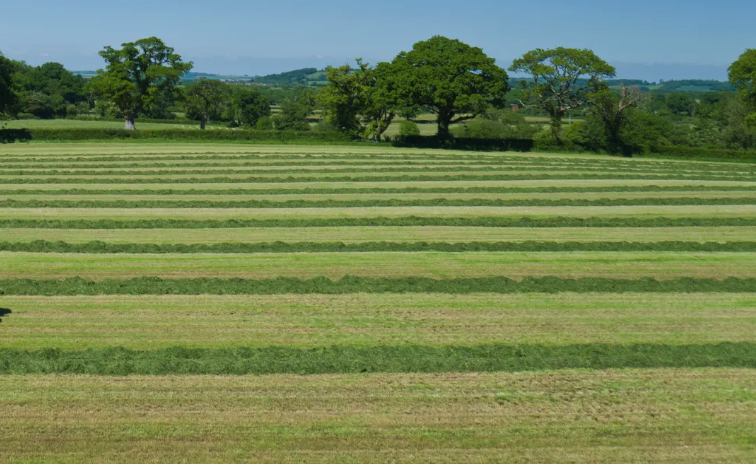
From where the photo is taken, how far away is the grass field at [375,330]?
480 inches

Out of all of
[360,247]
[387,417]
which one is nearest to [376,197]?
[360,247]

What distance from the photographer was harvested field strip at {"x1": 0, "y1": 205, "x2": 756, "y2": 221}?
104ft

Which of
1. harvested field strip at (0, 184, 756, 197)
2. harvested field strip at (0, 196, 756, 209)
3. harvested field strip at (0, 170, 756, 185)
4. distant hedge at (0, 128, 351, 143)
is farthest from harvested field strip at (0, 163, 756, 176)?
distant hedge at (0, 128, 351, 143)

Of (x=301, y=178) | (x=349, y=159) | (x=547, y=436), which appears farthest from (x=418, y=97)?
(x=547, y=436)

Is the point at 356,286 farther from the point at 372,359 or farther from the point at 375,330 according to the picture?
the point at 372,359

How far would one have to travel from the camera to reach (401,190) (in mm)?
40719

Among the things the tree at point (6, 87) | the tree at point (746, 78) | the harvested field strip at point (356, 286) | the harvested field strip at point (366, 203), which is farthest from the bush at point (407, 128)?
the harvested field strip at point (356, 286)

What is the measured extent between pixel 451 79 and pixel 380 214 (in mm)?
38943

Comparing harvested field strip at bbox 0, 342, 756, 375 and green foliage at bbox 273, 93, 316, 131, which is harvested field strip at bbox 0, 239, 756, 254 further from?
green foliage at bbox 273, 93, 316, 131

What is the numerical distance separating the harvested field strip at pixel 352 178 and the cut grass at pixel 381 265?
19.1 m

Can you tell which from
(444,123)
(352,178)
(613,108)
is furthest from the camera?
(444,123)

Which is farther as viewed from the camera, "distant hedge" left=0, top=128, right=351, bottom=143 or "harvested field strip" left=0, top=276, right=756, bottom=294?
"distant hedge" left=0, top=128, right=351, bottom=143

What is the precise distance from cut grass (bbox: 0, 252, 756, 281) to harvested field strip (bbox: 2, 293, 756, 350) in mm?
2498

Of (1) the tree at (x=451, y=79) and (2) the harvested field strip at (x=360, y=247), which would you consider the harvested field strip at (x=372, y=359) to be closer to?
(2) the harvested field strip at (x=360, y=247)
